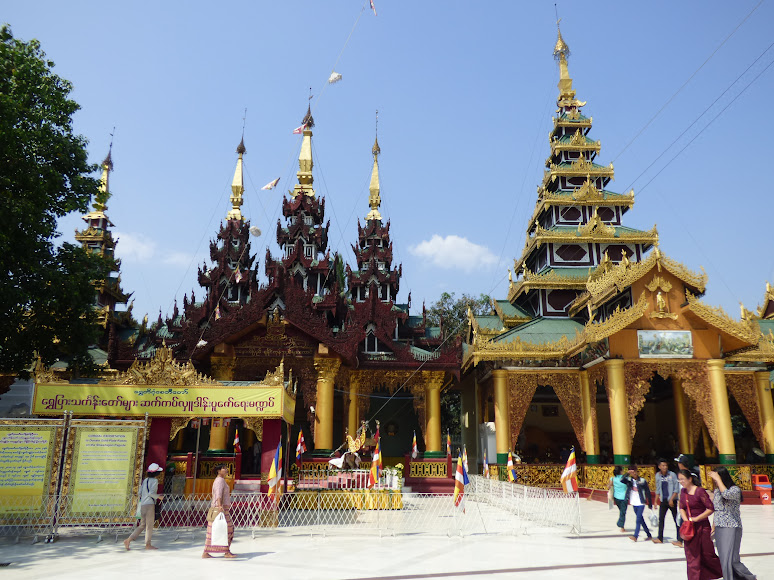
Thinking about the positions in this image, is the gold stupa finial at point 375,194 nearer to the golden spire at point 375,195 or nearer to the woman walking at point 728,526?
the golden spire at point 375,195

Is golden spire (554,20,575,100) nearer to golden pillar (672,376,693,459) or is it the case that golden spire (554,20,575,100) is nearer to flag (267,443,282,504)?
golden pillar (672,376,693,459)

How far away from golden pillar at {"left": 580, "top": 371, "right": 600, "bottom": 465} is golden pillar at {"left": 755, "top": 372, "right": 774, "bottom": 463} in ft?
19.4

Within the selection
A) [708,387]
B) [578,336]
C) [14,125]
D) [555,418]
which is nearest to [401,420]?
[555,418]

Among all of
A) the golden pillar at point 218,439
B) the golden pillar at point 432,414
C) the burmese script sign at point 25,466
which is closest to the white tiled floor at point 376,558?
the burmese script sign at point 25,466

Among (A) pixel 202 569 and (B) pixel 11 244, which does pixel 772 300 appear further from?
(B) pixel 11 244

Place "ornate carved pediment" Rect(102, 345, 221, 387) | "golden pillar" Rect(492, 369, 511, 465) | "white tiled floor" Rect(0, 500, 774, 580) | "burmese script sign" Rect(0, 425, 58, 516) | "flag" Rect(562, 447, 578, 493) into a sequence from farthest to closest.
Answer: "golden pillar" Rect(492, 369, 511, 465) → "ornate carved pediment" Rect(102, 345, 221, 387) → "flag" Rect(562, 447, 578, 493) → "burmese script sign" Rect(0, 425, 58, 516) → "white tiled floor" Rect(0, 500, 774, 580)

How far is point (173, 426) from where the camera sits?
1388 centimetres

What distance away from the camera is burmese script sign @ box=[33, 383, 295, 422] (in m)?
13.2

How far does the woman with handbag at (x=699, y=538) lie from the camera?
6.66 meters

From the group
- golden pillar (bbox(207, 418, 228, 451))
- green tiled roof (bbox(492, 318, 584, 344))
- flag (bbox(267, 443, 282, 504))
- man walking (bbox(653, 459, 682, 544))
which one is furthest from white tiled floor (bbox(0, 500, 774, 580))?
green tiled roof (bbox(492, 318, 584, 344))

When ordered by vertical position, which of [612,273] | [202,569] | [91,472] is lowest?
[202,569]

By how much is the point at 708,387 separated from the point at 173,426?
17.4 metres

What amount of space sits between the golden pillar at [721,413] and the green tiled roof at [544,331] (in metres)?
5.31

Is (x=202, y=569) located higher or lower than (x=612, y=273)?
lower
